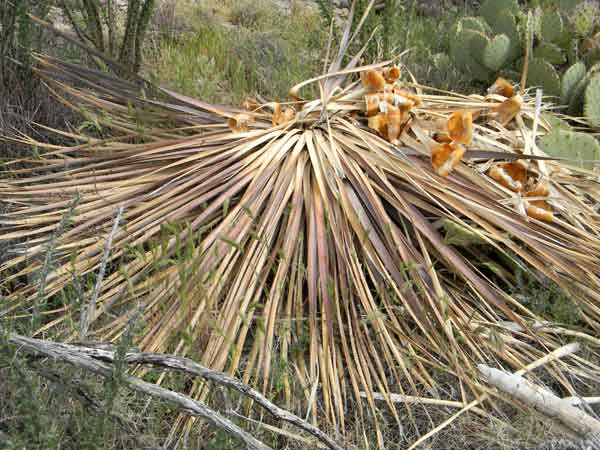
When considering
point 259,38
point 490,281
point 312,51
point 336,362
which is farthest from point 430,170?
point 259,38

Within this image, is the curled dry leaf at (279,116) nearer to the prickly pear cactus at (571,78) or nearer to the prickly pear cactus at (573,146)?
the prickly pear cactus at (573,146)

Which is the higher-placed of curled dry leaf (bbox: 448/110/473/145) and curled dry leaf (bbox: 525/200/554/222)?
curled dry leaf (bbox: 448/110/473/145)

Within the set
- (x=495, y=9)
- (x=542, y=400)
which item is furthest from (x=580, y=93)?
(x=542, y=400)

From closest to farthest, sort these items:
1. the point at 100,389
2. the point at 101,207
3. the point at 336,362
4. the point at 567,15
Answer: the point at 100,389 < the point at 336,362 < the point at 101,207 < the point at 567,15

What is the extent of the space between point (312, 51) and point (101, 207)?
1.84 meters

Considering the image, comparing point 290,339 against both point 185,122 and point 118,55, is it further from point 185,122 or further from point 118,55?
point 118,55

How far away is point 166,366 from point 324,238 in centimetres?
65

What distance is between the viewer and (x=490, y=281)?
1.71 m

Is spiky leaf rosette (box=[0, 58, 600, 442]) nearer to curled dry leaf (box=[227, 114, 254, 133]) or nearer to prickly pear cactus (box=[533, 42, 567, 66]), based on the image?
curled dry leaf (box=[227, 114, 254, 133])

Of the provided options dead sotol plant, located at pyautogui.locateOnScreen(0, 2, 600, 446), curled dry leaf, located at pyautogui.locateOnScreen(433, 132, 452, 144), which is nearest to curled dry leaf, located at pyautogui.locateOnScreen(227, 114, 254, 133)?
dead sotol plant, located at pyautogui.locateOnScreen(0, 2, 600, 446)

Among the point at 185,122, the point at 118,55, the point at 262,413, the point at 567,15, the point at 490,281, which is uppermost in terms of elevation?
the point at 567,15

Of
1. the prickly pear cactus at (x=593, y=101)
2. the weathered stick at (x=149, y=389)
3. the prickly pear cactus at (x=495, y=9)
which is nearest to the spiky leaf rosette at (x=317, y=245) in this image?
the weathered stick at (x=149, y=389)

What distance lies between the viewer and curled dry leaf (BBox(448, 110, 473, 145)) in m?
1.82

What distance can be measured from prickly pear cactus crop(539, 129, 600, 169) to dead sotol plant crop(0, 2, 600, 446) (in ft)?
0.28
